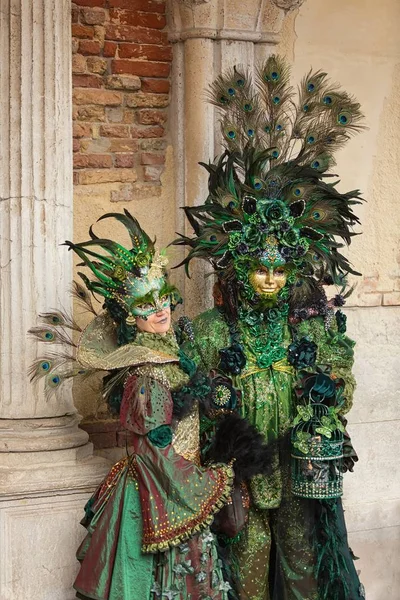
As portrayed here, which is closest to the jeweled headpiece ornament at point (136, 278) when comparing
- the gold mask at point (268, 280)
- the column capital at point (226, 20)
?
the gold mask at point (268, 280)

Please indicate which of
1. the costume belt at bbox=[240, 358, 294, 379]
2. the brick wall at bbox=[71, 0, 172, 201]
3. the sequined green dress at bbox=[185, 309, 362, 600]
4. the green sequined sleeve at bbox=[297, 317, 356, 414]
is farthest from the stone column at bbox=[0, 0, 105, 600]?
the green sequined sleeve at bbox=[297, 317, 356, 414]

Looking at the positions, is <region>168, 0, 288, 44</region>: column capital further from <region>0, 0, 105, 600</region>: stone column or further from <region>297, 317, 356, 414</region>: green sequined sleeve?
<region>297, 317, 356, 414</region>: green sequined sleeve

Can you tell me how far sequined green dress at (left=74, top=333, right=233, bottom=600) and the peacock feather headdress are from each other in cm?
63

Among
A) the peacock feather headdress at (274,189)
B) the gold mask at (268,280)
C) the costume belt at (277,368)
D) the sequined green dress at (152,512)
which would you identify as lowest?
the sequined green dress at (152,512)

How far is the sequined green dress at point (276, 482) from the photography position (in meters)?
5.47

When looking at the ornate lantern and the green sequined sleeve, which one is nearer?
the ornate lantern

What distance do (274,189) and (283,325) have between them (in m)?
0.60

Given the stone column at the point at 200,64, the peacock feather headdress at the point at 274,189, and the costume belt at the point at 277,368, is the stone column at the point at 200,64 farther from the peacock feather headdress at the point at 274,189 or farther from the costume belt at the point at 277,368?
the costume belt at the point at 277,368

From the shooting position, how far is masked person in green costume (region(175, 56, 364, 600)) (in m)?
5.35

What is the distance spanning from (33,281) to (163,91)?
4.37 feet

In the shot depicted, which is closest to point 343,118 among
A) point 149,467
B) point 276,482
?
point 276,482

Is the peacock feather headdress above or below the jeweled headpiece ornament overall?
above

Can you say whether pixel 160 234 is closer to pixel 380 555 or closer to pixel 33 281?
pixel 33 281

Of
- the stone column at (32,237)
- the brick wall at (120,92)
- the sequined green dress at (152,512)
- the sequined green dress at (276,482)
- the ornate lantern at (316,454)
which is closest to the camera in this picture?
the sequined green dress at (152,512)
